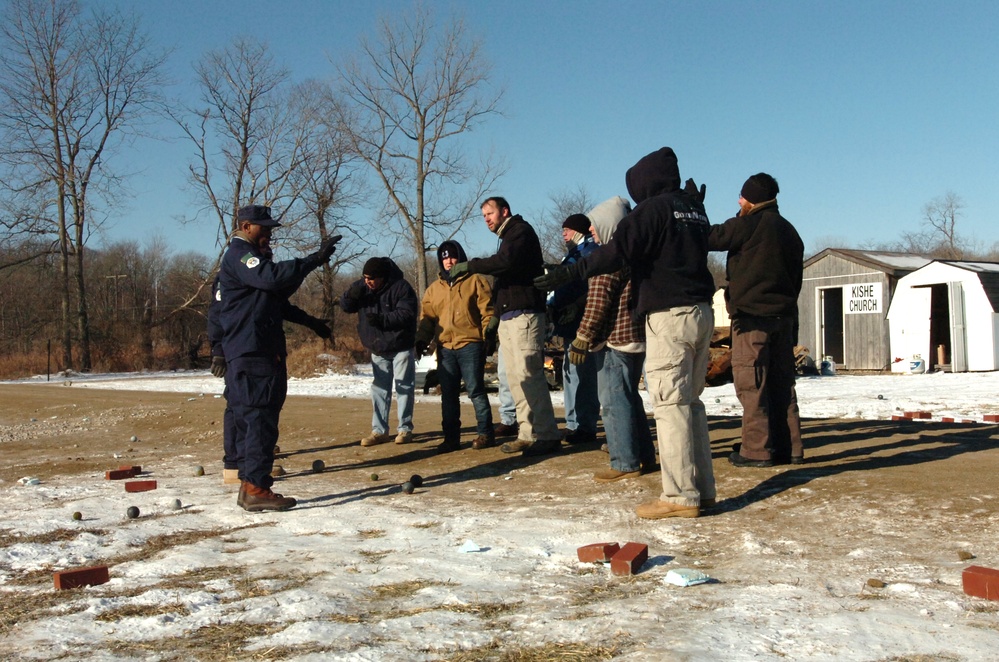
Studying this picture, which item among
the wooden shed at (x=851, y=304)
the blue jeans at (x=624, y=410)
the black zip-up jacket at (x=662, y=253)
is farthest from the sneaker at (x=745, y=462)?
the wooden shed at (x=851, y=304)

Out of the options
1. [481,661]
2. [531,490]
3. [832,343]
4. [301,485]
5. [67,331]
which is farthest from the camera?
[67,331]

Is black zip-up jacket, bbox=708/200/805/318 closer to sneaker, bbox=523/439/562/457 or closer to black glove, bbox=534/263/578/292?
black glove, bbox=534/263/578/292

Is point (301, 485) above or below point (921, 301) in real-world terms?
below

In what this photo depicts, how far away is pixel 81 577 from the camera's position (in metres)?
4.29

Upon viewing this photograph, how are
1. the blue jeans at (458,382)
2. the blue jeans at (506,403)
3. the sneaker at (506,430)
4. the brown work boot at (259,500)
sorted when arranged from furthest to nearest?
the sneaker at (506,430) → the blue jeans at (506,403) → the blue jeans at (458,382) → the brown work boot at (259,500)

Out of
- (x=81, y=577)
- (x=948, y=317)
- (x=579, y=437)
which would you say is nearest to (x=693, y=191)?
(x=579, y=437)

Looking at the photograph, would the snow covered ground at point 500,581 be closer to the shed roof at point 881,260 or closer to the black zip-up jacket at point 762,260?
the black zip-up jacket at point 762,260

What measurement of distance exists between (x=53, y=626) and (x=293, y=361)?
2265cm

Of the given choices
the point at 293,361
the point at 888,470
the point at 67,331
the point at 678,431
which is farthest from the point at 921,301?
the point at 67,331

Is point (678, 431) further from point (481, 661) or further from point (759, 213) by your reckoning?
point (481, 661)

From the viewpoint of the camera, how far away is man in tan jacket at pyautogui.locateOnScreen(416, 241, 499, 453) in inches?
330

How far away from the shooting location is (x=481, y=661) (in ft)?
10.1

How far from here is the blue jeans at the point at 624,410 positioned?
20.2ft

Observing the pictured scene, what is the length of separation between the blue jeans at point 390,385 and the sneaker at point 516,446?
1685mm
